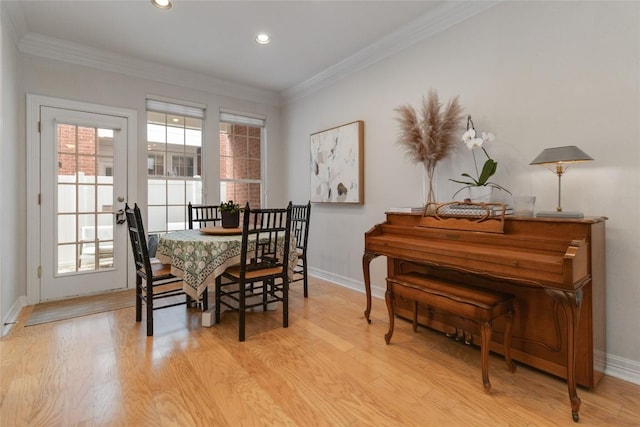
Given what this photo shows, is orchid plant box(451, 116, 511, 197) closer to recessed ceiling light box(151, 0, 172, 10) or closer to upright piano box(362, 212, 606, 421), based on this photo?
upright piano box(362, 212, 606, 421)

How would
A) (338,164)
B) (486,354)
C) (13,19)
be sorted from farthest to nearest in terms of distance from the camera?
(338,164) → (13,19) → (486,354)

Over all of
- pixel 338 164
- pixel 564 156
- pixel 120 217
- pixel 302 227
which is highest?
pixel 338 164

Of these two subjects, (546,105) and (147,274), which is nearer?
(546,105)

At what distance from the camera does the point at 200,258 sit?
2430mm

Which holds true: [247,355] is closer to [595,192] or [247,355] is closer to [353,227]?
[353,227]

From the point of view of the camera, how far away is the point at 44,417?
62.2 inches

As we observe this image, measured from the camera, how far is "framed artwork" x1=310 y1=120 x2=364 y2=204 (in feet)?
12.0

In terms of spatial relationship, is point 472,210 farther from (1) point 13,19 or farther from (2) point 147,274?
(1) point 13,19

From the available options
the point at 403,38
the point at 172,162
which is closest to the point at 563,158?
the point at 403,38

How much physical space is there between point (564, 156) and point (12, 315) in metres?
4.49

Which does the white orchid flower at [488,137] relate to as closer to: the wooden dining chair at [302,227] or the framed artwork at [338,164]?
the framed artwork at [338,164]

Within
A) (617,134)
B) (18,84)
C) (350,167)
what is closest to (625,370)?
(617,134)

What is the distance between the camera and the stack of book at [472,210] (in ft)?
6.89

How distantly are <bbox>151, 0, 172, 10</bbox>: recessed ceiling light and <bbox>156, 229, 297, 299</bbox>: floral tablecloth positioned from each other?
1.98 metres
